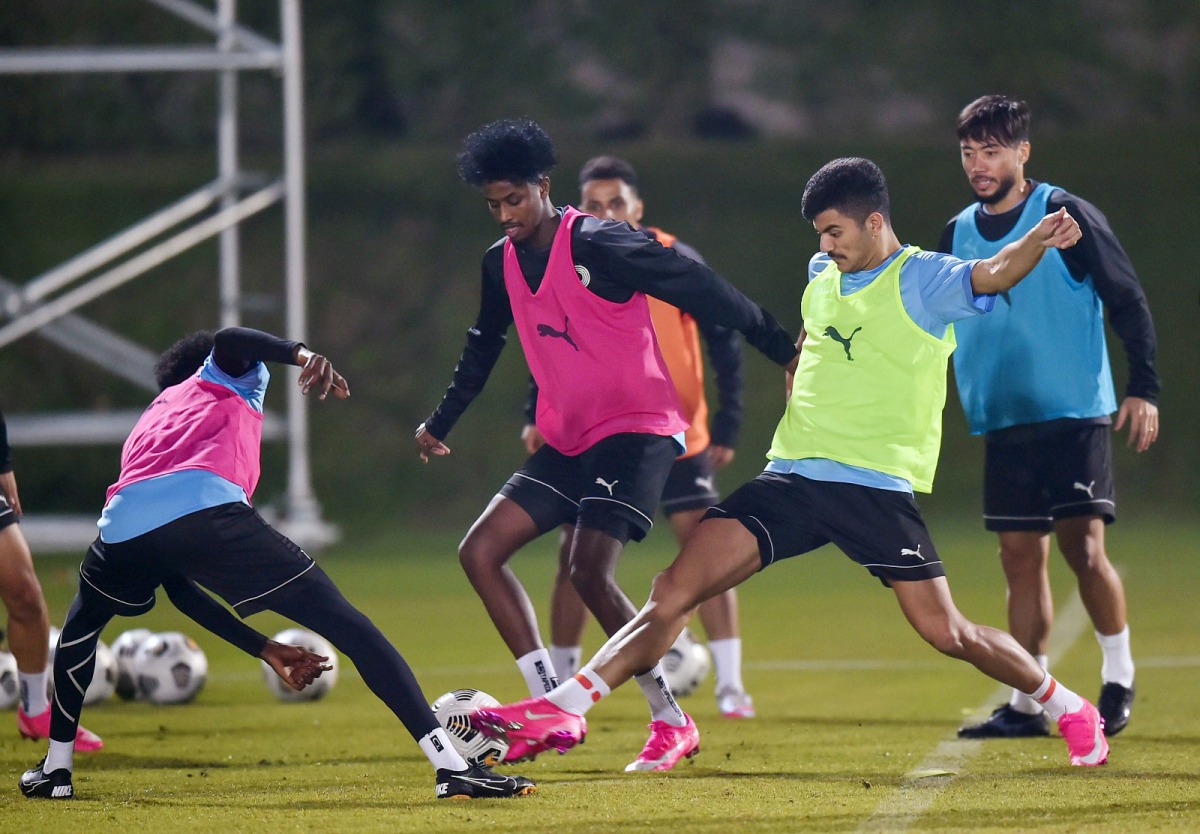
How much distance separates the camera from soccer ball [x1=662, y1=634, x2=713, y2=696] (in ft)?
22.0

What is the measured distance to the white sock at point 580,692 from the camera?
4.36 meters

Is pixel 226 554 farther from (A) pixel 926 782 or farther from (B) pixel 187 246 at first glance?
(B) pixel 187 246

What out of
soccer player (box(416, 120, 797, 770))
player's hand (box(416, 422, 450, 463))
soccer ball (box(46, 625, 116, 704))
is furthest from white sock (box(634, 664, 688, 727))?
soccer ball (box(46, 625, 116, 704))

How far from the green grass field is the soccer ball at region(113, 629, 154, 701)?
11 centimetres

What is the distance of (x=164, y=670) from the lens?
6.73 meters

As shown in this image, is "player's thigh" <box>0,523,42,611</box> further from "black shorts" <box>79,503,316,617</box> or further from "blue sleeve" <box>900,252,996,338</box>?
"blue sleeve" <box>900,252,996,338</box>

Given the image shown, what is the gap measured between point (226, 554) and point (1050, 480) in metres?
2.72

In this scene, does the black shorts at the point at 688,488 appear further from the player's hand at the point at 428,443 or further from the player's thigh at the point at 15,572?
the player's thigh at the point at 15,572

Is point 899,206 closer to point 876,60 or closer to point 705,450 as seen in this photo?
point 876,60

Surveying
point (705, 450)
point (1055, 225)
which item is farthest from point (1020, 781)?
point (705, 450)

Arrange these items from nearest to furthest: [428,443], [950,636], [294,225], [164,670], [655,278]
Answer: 1. [950,636]
2. [655,278]
3. [428,443]
4. [164,670]
5. [294,225]

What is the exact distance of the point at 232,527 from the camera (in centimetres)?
441

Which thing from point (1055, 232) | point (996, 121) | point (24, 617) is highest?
point (996, 121)

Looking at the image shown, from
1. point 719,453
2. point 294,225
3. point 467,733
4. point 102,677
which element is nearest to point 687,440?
point 719,453
